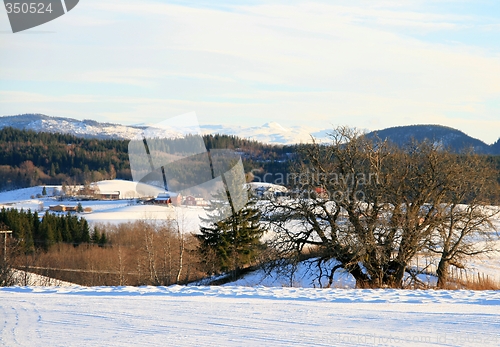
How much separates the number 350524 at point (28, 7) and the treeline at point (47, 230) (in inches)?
2082

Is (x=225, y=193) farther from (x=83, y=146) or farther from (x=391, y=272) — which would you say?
(x=83, y=146)

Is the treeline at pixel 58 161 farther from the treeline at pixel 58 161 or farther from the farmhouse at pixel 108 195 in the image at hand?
the farmhouse at pixel 108 195

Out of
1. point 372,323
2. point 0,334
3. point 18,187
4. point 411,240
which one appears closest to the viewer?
point 0,334

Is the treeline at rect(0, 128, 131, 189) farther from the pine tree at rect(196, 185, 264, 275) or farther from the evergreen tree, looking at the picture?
the pine tree at rect(196, 185, 264, 275)

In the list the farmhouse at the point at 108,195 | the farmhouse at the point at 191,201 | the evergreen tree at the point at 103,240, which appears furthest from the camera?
the farmhouse at the point at 108,195

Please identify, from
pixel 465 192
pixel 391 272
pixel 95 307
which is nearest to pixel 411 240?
pixel 391 272

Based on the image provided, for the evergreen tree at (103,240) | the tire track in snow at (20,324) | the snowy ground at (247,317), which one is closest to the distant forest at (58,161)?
the evergreen tree at (103,240)

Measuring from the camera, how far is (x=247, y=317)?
927 centimetres

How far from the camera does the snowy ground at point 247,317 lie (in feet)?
25.6

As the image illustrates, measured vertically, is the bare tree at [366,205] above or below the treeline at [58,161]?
below

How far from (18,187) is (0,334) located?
515 feet

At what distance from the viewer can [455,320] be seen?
891cm

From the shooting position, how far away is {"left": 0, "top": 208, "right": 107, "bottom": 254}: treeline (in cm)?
6309

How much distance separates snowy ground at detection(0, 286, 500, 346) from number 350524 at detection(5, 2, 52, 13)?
610 centimetres
